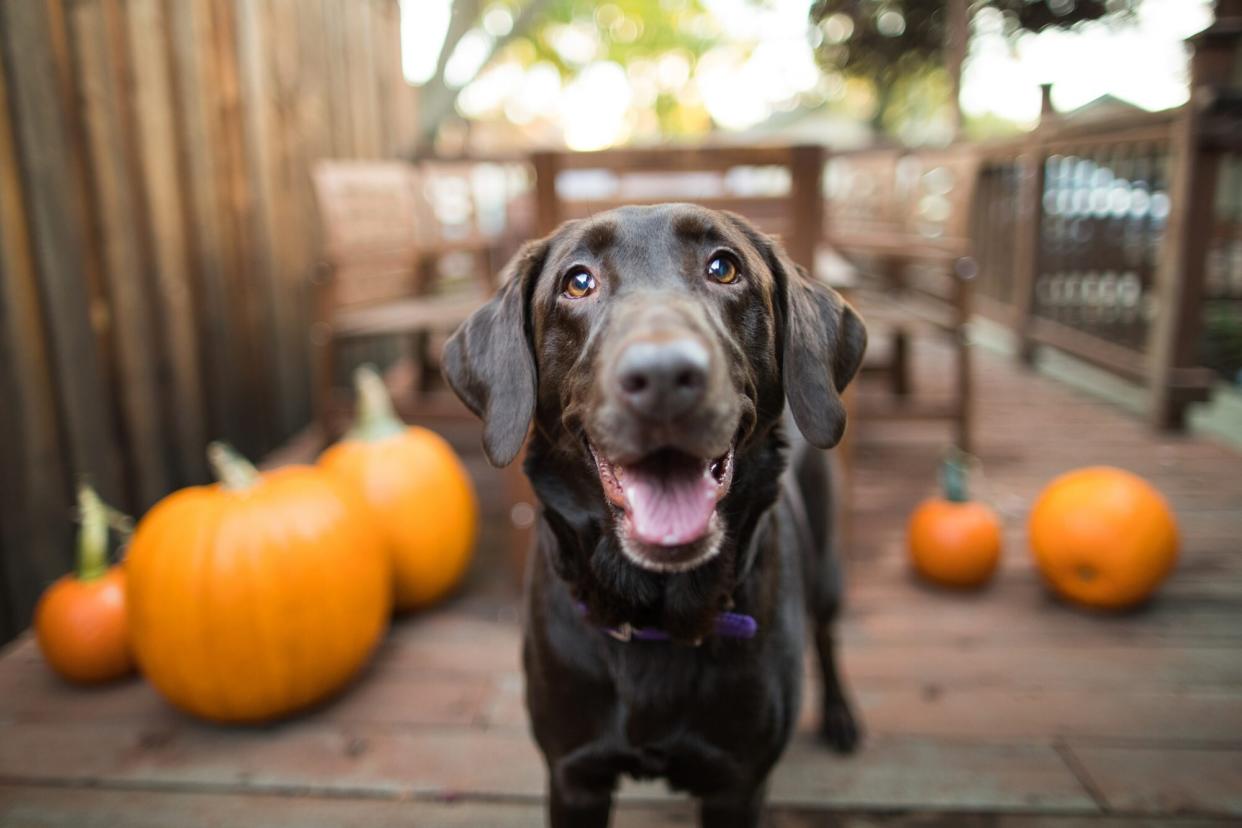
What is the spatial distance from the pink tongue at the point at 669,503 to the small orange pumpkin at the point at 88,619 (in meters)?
1.81

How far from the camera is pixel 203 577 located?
213 centimetres

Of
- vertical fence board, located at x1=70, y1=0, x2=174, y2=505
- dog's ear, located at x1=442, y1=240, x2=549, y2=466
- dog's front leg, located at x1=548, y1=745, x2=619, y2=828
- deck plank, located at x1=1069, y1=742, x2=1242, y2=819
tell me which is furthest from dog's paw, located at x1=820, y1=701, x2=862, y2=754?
vertical fence board, located at x1=70, y1=0, x2=174, y2=505

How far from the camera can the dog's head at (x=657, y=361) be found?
1.13 meters

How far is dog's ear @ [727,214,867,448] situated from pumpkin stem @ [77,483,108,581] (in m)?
1.92

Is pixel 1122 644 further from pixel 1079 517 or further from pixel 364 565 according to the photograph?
pixel 364 565

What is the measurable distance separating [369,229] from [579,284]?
9.69ft

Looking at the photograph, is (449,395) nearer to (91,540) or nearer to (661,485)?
(91,540)

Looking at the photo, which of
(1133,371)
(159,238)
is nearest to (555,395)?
(159,238)

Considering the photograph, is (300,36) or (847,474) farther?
(300,36)

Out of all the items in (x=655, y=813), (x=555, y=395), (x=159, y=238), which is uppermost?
(x=159, y=238)

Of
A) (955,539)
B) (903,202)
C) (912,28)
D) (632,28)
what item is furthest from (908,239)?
(632,28)

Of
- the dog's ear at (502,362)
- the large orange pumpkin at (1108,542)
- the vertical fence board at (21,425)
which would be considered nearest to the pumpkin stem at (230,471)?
the vertical fence board at (21,425)

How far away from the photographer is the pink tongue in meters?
1.23

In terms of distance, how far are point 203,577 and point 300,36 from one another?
12.0 ft
